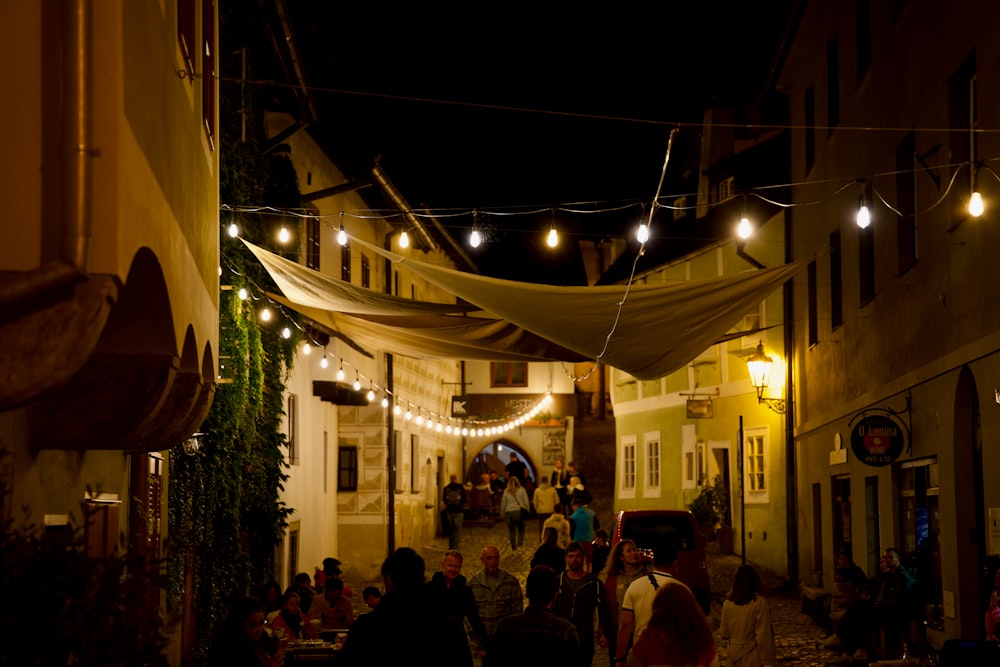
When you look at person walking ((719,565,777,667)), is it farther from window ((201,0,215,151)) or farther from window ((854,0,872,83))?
window ((854,0,872,83))

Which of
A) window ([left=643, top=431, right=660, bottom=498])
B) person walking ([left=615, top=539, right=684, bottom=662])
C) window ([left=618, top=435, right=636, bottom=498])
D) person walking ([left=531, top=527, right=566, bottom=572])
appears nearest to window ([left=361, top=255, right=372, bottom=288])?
window ([left=643, top=431, right=660, bottom=498])

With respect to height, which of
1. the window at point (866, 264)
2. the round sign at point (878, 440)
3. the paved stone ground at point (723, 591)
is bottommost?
the paved stone ground at point (723, 591)

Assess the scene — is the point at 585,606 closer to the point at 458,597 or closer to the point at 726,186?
the point at 458,597

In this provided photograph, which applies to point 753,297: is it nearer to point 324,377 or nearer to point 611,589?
point 611,589

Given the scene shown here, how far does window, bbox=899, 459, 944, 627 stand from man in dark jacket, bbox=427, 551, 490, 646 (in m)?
5.74

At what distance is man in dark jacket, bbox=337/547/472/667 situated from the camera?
6.27 metres

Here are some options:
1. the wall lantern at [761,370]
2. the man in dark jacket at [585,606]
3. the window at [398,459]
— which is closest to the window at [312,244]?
the window at [398,459]

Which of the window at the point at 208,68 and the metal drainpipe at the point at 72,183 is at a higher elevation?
the window at the point at 208,68

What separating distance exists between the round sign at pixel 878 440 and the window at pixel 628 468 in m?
23.5

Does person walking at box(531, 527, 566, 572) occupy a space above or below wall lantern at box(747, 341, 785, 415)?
below

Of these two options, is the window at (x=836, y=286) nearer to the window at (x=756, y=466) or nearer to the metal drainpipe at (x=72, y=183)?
the window at (x=756, y=466)

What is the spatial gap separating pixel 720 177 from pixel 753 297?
21.3 metres

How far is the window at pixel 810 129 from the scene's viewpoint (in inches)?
907

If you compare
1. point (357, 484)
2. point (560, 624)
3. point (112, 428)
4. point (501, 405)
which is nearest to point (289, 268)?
point (112, 428)
